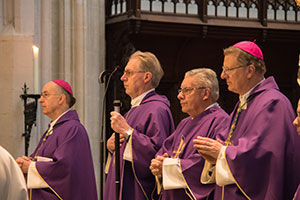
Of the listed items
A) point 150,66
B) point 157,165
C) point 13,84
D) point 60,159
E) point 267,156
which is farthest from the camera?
point 13,84

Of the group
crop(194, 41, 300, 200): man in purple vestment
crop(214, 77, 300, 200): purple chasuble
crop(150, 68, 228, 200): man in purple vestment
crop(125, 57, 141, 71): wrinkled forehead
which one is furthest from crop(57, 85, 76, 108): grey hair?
crop(214, 77, 300, 200): purple chasuble

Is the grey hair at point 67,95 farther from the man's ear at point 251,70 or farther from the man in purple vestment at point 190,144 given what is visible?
the man's ear at point 251,70

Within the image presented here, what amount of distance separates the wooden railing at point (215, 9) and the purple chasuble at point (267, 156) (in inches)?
236

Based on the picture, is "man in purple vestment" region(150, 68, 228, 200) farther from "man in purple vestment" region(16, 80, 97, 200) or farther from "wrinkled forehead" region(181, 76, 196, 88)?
"man in purple vestment" region(16, 80, 97, 200)

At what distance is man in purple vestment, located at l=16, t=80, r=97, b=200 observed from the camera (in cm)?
672

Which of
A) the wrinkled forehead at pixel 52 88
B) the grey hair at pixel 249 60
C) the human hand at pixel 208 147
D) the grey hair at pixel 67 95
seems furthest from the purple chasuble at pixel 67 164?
the grey hair at pixel 249 60

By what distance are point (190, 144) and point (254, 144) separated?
3.16ft

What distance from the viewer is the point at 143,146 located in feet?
20.1

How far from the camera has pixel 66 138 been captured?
6902 millimetres

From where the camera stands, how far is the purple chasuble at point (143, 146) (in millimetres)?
6180

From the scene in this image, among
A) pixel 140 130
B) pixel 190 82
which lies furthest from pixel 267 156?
pixel 140 130

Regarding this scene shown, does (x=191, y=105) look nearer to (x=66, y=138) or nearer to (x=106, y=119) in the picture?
(x=66, y=138)

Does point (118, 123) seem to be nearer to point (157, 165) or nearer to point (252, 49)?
point (157, 165)

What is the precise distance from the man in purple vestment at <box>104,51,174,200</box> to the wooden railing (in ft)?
14.5
